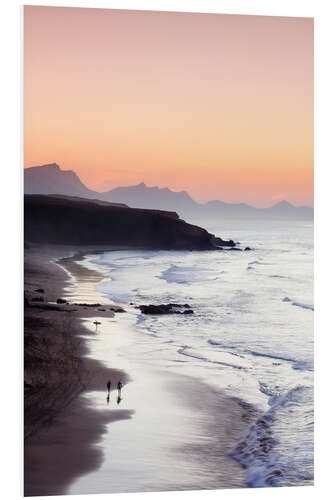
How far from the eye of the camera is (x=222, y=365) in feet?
21.2

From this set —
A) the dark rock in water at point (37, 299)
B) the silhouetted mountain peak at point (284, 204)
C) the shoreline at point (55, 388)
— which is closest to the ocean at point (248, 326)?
the silhouetted mountain peak at point (284, 204)

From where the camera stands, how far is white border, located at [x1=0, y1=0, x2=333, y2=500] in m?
5.89

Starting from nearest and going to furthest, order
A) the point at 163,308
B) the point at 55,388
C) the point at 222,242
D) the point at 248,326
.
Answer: the point at 55,388 < the point at 248,326 < the point at 163,308 < the point at 222,242

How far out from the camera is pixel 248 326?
649cm

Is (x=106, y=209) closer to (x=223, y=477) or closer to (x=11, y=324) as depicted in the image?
(x=11, y=324)

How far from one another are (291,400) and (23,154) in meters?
3.02

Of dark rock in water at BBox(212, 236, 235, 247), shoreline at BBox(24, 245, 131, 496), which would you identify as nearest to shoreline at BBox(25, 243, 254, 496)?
shoreline at BBox(24, 245, 131, 496)

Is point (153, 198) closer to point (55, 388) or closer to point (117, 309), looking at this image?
point (117, 309)

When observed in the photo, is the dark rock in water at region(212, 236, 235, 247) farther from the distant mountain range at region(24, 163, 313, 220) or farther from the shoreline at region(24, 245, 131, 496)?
the shoreline at region(24, 245, 131, 496)

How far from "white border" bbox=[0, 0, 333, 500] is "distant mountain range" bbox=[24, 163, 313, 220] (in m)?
0.16
